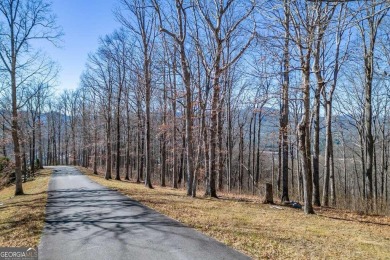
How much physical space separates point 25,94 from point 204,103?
21.6 metres

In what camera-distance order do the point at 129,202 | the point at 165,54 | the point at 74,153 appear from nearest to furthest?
1. the point at 129,202
2. the point at 165,54
3. the point at 74,153

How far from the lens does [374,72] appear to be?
15.1 metres

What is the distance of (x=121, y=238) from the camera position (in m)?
6.24

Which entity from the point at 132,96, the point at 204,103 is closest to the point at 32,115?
the point at 132,96

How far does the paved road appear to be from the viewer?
17.3ft

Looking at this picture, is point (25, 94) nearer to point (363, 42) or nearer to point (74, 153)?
point (363, 42)

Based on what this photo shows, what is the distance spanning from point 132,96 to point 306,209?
62.0 ft

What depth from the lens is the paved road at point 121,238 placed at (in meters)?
5.27

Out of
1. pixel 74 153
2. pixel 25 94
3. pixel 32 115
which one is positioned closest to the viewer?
pixel 25 94

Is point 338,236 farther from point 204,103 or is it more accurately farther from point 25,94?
point 25,94

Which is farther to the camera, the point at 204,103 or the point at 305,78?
the point at 204,103

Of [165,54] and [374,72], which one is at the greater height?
[165,54]

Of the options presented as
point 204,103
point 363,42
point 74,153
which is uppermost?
point 363,42

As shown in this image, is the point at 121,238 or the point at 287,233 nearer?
the point at 121,238
